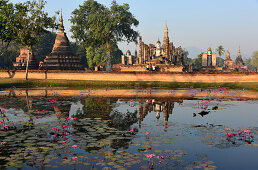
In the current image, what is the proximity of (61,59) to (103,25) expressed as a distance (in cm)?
1243

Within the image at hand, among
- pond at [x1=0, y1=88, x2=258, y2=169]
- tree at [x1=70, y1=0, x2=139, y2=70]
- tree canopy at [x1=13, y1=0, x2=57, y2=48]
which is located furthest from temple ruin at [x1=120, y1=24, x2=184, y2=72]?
pond at [x1=0, y1=88, x2=258, y2=169]

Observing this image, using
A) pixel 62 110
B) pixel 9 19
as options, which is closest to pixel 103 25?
Result: pixel 9 19

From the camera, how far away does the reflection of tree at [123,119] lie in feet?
37.4

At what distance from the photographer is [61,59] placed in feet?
175

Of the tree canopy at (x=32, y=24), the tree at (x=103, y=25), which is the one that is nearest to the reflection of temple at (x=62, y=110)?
the tree canopy at (x=32, y=24)

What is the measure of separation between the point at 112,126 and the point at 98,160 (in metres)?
4.09

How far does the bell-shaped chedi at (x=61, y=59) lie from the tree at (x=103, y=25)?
6.44m

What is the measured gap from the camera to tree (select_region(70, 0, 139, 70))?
2344 inches

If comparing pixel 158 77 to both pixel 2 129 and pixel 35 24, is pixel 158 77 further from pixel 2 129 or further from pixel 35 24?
pixel 2 129

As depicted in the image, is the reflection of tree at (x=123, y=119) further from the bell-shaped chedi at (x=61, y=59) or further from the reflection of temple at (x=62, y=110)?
the bell-shaped chedi at (x=61, y=59)

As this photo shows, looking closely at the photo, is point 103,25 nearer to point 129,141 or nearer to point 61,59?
point 61,59

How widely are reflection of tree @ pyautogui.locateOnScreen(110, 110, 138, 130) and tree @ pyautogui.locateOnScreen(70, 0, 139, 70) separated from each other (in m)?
45.5

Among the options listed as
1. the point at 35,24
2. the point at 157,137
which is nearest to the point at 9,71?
the point at 35,24

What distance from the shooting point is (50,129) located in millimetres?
10508
